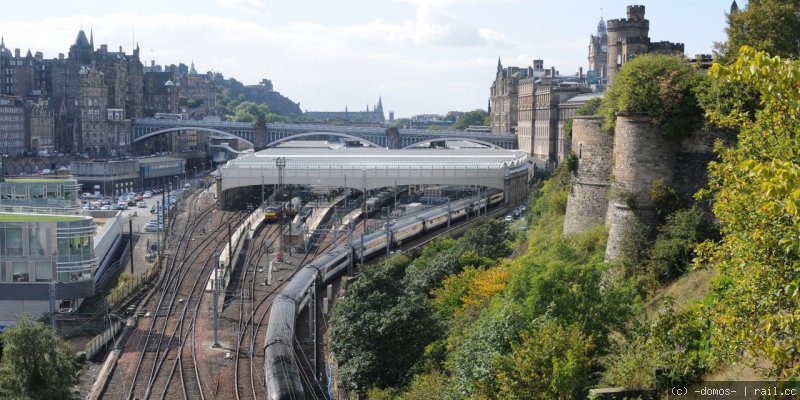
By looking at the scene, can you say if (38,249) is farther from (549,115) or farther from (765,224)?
(549,115)

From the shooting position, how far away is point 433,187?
63.6 m

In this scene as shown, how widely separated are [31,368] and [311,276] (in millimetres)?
17343

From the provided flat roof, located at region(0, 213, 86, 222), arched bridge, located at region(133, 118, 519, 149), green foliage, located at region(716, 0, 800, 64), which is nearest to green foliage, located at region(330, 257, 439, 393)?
green foliage, located at region(716, 0, 800, 64)

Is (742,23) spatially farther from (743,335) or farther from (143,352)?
(143,352)

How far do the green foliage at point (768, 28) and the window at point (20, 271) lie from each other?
2464 cm

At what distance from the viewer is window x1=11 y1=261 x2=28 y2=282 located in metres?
34.6

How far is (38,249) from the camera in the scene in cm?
3472

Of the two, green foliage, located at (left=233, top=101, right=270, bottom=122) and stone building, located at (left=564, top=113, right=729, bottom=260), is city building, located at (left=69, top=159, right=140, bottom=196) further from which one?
green foliage, located at (left=233, top=101, right=270, bottom=122)

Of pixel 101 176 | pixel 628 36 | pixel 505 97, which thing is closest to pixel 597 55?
pixel 505 97

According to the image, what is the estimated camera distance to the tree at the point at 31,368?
19875mm

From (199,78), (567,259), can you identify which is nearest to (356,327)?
(567,259)

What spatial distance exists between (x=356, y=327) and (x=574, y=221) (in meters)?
6.88

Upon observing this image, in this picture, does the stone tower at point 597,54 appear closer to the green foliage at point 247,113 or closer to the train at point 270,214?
the train at point 270,214

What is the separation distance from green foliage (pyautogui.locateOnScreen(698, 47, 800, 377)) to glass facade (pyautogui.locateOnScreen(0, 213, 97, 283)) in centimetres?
2724
